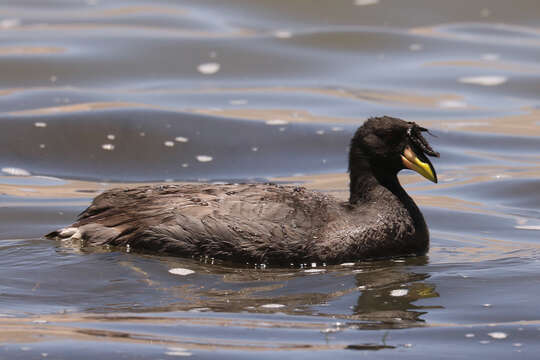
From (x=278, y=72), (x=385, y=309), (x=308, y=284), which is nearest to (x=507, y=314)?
(x=385, y=309)

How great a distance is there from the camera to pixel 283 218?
9.18m

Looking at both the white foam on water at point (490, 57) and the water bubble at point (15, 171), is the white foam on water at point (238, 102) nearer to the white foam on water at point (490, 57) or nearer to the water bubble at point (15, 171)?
the water bubble at point (15, 171)

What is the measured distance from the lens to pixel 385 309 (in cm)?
814

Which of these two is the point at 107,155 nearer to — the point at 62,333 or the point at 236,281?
the point at 236,281

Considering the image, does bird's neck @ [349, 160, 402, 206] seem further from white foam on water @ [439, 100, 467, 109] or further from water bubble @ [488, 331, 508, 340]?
white foam on water @ [439, 100, 467, 109]

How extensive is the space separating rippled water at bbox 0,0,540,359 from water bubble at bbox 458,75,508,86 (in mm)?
57

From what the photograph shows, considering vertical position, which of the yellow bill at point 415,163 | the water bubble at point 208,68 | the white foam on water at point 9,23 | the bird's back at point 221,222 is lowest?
the bird's back at point 221,222

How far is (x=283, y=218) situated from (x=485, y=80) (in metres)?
9.54

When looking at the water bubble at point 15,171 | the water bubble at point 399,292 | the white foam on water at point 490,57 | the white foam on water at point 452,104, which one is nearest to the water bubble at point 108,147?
the water bubble at point 15,171

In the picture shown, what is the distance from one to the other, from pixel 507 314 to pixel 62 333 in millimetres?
3275

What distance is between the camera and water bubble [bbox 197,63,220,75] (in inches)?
706

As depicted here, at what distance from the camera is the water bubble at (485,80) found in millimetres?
17703

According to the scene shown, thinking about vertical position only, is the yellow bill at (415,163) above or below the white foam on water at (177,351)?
above

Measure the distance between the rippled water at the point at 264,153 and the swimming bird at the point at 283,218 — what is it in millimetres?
171
